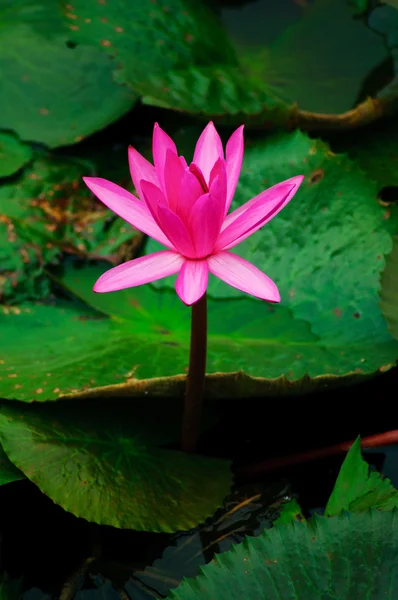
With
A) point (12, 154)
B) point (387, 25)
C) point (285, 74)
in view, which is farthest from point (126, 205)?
point (387, 25)

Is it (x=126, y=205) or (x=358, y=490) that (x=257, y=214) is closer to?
(x=126, y=205)

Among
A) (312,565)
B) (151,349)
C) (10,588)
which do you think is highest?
(312,565)

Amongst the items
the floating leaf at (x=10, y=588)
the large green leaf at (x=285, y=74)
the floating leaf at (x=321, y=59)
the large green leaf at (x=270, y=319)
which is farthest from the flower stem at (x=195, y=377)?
the floating leaf at (x=321, y=59)

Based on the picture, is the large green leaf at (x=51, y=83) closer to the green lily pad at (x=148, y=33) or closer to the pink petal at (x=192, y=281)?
the green lily pad at (x=148, y=33)

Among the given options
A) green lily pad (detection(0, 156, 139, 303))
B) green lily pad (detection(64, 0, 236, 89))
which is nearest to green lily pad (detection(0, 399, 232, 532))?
green lily pad (detection(0, 156, 139, 303))

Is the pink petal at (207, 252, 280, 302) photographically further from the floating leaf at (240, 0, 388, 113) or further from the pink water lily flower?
the floating leaf at (240, 0, 388, 113)
